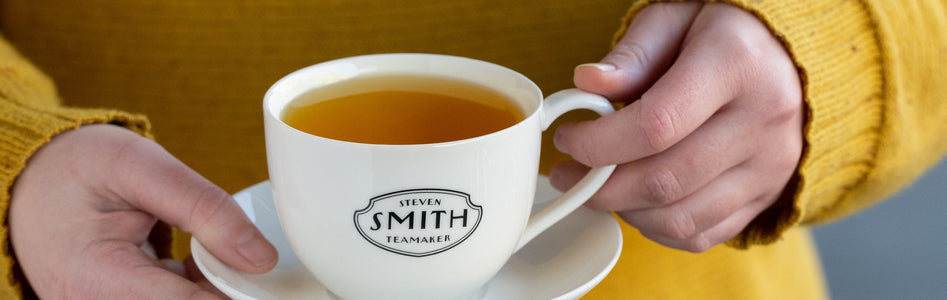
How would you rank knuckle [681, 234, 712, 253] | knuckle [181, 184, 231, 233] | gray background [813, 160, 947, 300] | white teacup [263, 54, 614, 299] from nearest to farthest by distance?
white teacup [263, 54, 614, 299]
knuckle [181, 184, 231, 233]
knuckle [681, 234, 712, 253]
gray background [813, 160, 947, 300]

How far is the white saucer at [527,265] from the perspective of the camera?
0.60 m

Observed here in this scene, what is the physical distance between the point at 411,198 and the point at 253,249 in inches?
6.4

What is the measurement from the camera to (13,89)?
72 centimetres

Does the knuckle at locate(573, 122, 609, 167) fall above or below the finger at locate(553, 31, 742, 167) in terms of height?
below

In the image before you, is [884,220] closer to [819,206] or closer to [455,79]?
[819,206]

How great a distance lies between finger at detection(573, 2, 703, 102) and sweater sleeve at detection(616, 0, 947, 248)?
0.03 m

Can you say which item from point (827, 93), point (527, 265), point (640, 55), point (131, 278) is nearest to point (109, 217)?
point (131, 278)

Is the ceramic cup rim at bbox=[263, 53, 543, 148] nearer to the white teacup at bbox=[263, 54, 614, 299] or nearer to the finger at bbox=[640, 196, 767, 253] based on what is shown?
the white teacup at bbox=[263, 54, 614, 299]

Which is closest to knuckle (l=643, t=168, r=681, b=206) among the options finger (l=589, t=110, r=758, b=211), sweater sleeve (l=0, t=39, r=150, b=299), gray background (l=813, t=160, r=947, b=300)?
finger (l=589, t=110, r=758, b=211)

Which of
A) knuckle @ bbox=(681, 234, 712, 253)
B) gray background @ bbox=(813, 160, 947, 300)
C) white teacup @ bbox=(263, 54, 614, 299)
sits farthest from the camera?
gray background @ bbox=(813, 160, 947, 300)

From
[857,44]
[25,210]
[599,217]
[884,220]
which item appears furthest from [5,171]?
[884,220]

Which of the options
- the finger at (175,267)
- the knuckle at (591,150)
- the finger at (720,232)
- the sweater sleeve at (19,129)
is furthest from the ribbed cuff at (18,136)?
the finger at (720,232)

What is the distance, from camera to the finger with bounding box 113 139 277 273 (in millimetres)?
608

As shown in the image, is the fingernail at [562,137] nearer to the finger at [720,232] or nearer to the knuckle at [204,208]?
the finger at [720,232]
